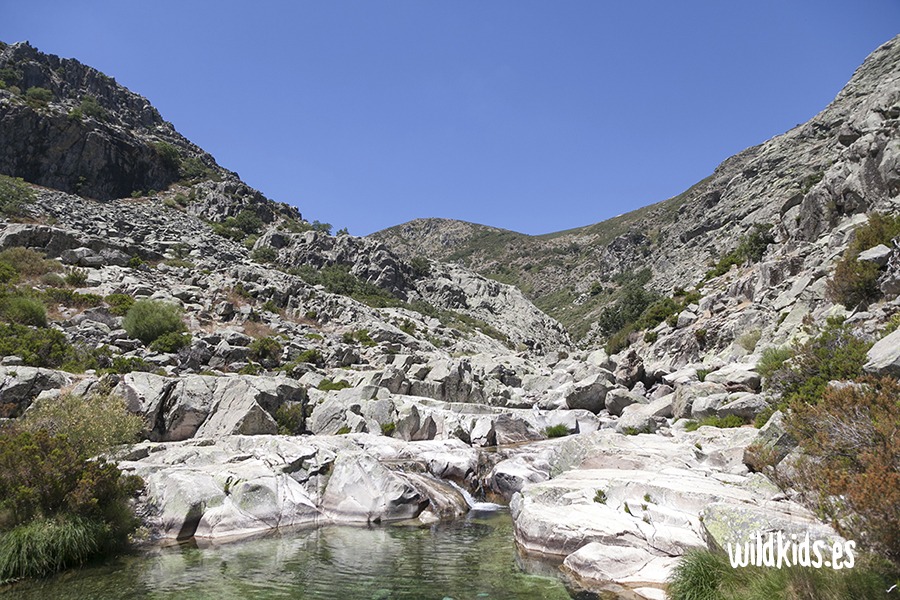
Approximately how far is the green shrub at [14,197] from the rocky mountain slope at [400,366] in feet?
1.11

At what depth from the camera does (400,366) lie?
134 ft

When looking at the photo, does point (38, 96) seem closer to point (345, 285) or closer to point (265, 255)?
point (265, 255)

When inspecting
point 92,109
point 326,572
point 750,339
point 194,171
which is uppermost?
point 92,109

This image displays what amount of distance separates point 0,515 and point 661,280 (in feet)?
271

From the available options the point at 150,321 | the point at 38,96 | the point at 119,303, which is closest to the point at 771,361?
the point at 150,321

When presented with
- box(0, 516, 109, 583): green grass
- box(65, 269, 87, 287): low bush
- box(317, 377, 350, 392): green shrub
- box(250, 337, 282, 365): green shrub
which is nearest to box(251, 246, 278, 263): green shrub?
box(65, 269, 87, 287): low bush

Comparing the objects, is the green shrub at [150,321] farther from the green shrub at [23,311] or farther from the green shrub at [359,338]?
the green shrub at [359,338]

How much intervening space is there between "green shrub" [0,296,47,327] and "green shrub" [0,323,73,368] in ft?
6.29

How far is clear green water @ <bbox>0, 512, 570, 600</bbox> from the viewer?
33.7ft

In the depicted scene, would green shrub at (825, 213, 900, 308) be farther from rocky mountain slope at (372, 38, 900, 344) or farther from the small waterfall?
the small waterfall

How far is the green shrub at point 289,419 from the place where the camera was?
2478 centimetres

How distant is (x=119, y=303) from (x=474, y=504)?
3802 centimetres

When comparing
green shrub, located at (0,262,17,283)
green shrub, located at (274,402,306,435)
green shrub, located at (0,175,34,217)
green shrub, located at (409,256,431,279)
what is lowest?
green shrub, located at (274,402,306,435)

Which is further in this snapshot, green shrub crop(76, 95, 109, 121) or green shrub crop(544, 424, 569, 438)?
green shrub crop(76, 95, 109, 121)
